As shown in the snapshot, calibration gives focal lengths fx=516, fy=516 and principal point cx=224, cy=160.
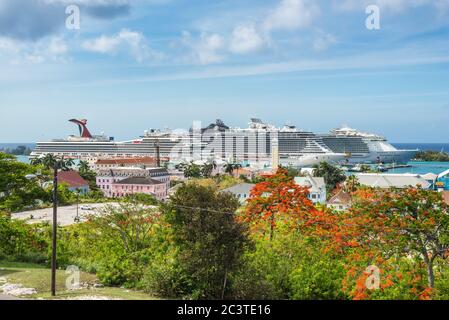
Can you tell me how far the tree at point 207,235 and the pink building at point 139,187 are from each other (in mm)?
32559

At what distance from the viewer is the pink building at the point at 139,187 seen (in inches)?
1742

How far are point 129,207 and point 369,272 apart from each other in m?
9.06

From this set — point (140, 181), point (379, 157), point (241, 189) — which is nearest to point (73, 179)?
point (140, 181)

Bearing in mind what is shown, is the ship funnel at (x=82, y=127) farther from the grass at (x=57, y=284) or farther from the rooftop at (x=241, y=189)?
the grass at (x=57, y=284)

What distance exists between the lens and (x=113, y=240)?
15852mm

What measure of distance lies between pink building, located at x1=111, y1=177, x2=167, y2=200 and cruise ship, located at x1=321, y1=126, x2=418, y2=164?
40.9 metres

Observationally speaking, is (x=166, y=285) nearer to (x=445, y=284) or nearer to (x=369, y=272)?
(x=369, y=272)

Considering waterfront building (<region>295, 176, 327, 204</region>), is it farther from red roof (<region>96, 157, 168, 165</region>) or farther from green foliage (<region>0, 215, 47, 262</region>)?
red roof (<region>96, 157, 168, 165</region>)

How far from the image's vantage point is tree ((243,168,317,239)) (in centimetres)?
1591

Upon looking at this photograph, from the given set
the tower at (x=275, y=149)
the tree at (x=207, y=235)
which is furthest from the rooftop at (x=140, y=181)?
the tree at (x=207, y=235)

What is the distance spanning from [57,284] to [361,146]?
74831mm

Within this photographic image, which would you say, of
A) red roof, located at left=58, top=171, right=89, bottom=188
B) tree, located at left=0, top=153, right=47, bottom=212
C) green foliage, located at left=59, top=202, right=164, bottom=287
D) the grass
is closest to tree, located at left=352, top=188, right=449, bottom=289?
the grass
